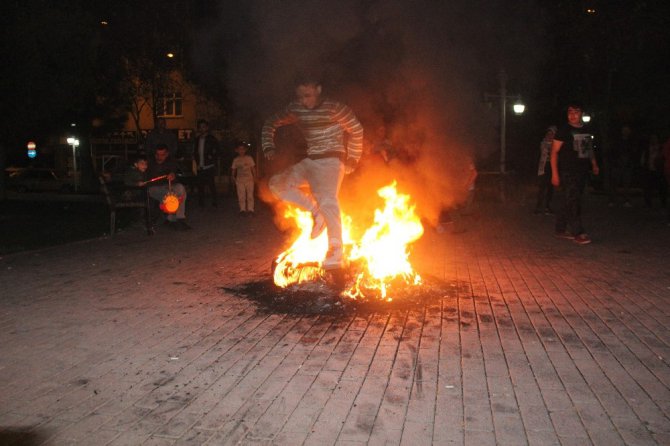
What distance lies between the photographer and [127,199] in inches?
474

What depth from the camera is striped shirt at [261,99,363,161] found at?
7043mm

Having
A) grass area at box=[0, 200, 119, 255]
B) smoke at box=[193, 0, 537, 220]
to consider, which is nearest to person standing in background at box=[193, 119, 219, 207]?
grass area at box=[0, 200, 119, 255]

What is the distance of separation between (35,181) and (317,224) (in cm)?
3630

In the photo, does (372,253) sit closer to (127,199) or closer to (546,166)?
(127,199)

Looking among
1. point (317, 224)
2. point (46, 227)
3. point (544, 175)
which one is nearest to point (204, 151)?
point (46, 227)

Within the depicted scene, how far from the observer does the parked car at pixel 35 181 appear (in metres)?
38.8

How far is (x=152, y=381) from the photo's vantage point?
4.28m

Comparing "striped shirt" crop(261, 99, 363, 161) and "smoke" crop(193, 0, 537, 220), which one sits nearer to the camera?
"striped shirt" crop(261, 99, 363, 161)

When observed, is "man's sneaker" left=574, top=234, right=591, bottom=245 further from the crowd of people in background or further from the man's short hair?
the man's short hair

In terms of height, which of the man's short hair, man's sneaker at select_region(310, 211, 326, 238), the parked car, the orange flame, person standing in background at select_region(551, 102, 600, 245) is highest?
→ the man's short hair

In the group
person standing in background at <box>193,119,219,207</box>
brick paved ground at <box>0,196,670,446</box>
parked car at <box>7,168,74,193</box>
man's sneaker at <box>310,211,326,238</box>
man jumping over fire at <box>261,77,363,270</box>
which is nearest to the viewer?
brick paved ground at <box>0,196,670,446</box>

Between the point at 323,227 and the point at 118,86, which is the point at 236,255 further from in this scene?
the point at 118,86

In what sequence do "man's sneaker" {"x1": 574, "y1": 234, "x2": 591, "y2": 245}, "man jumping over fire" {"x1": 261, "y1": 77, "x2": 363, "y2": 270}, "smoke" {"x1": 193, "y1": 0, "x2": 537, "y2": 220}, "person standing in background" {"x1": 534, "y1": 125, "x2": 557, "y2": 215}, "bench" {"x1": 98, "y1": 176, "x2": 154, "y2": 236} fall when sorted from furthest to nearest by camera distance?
"person standing in background" {"x1": 534, "y1": 125, "x2": 557, "y2": 215} → "bench" {"x1": 98, "y1": 176, "x2": 154, "y2": 236} → "man's sneaker" {"x1": 574, "y1": 234, "x2": 591, "y2": 245} → "smoke" {"x1": 193, "y1": 0, "x2": 537, "y2": 220} → "man jumping over fire" {"x1": 261, "y1": 77, "x2": 363, "y2": 270}

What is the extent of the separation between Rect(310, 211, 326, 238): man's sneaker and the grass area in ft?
16.7
